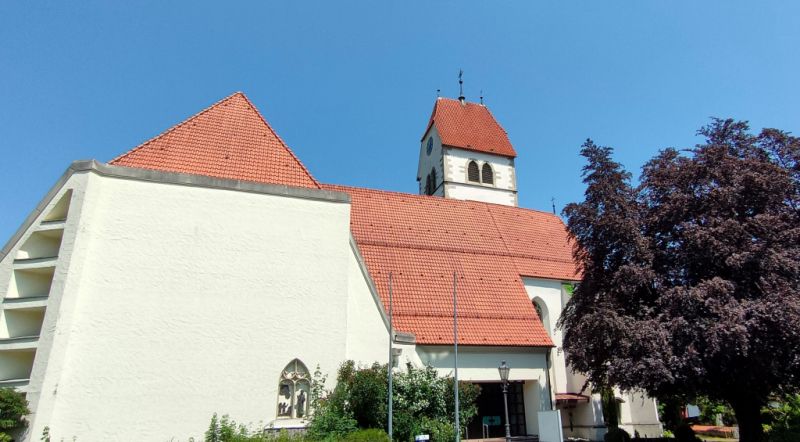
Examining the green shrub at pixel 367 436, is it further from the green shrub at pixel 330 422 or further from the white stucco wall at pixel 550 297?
the white stucco wall at pixel 550 297

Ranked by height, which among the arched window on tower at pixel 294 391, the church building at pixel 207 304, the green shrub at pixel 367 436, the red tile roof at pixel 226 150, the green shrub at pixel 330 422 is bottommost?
the green shrub at pixel 367 436

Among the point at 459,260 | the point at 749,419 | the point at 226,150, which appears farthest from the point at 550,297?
the point at 226,150

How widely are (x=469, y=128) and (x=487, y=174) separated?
344 centimetres

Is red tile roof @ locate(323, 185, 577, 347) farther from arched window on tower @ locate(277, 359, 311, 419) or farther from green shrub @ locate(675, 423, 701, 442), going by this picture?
green shrub @ locate(675, 423, 701, 442)

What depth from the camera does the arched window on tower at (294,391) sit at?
12539 mm

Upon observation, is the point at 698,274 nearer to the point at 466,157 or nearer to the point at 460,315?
the point at 460,315

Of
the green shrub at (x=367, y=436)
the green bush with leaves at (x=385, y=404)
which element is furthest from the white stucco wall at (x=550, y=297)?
the green shrub at (x=367, y=436)

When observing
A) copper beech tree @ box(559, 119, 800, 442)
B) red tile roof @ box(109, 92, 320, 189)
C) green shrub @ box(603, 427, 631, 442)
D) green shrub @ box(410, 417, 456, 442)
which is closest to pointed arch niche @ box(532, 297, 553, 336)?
copper beech tree @ box(559, 119, 800, 442)

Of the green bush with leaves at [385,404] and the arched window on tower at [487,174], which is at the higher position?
the arched window on tower at [487,174]

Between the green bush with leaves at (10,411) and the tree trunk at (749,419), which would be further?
the tree trunk at (749,419)

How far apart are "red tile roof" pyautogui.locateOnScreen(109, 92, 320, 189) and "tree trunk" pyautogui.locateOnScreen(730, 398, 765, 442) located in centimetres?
1347

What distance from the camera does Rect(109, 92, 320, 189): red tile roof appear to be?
543 inches

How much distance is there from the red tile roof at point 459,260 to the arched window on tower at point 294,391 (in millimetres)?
4289

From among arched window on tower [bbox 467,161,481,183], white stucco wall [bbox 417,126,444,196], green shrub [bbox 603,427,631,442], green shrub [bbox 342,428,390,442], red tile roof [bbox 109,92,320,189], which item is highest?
white stucco wall [bbox 417,126,444,196]
